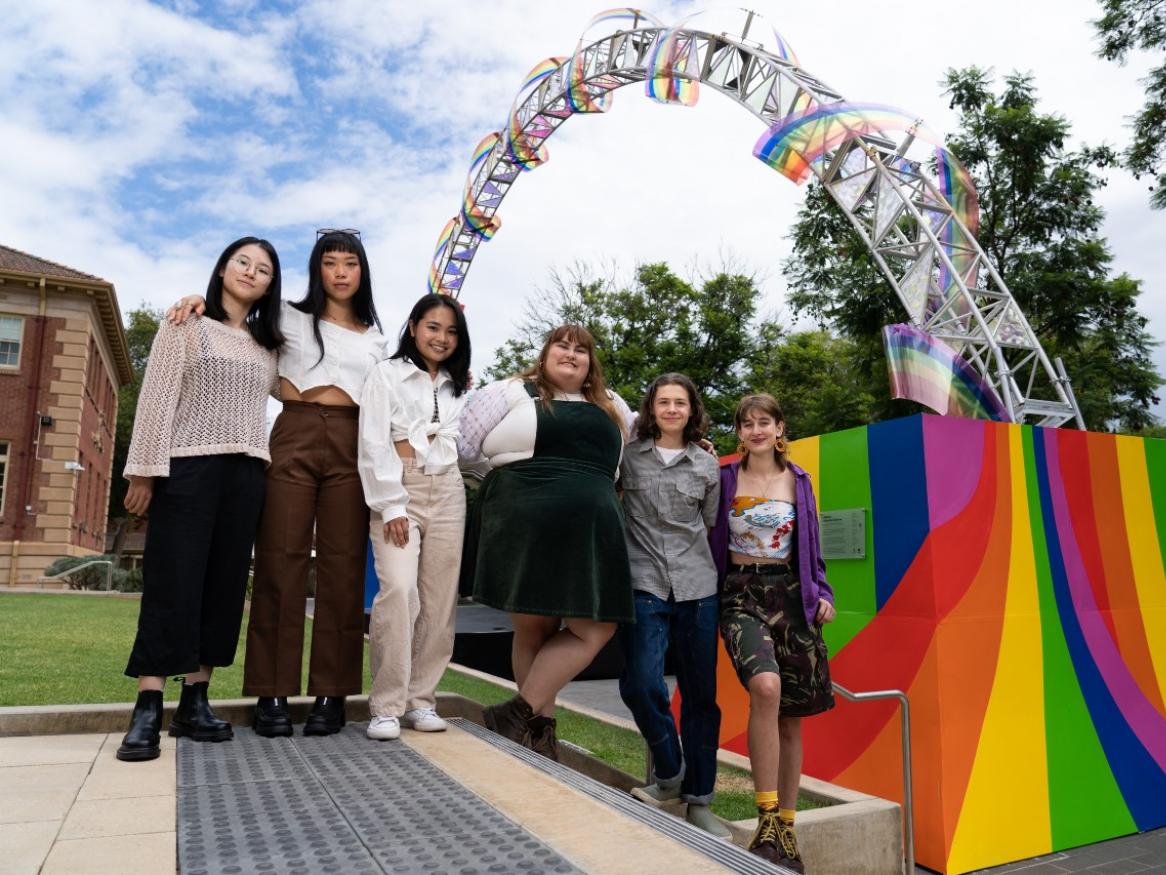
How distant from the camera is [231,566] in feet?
11.4

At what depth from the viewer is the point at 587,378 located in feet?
12.5

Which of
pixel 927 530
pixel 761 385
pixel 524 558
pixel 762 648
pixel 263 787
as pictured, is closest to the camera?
pixel 263 787

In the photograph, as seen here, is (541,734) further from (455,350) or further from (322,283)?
(322,283)

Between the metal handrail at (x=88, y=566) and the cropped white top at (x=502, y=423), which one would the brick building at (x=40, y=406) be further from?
the cropped white top at (x=502, y=423)

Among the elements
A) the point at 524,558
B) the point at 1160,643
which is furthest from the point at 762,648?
the point at 1160,643

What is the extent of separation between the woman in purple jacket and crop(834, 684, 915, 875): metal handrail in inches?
22.2

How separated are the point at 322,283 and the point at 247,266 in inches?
12.8

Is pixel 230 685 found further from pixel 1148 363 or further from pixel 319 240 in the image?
pixel 1148 363

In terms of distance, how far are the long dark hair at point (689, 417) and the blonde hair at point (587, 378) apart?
0.10 m

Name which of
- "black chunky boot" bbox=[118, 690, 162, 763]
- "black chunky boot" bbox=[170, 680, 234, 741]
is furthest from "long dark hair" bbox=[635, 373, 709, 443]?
"black chunky boot" bbox=[118, 690, 162, 763]

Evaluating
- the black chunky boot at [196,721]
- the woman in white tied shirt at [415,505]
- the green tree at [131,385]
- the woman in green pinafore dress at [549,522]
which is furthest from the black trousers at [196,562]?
the green tree at [131,385]

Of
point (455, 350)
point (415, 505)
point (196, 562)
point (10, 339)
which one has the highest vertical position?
point (10, 339)

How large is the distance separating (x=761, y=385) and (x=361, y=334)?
22659mm

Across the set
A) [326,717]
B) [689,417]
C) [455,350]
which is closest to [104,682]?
[326,717]
